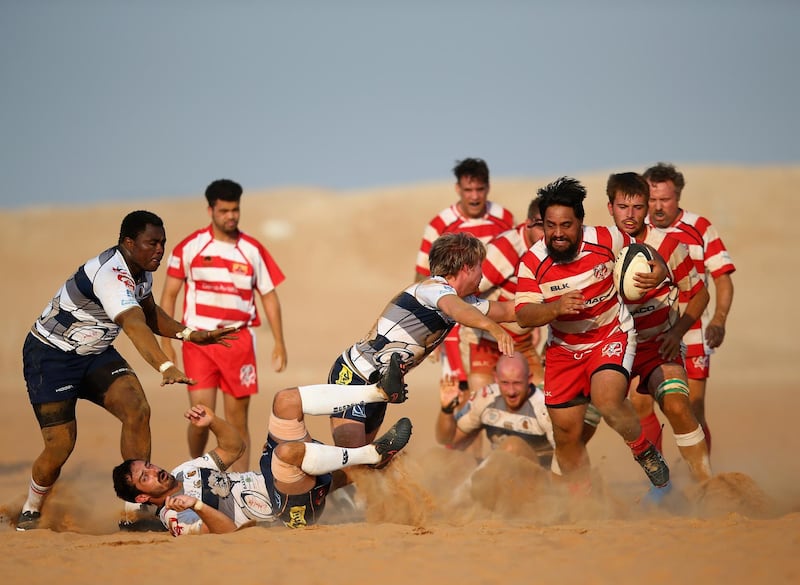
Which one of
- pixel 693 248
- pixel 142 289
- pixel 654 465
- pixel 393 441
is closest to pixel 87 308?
pixel 142 289

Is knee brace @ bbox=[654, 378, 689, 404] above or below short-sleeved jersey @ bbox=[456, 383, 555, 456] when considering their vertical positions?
above

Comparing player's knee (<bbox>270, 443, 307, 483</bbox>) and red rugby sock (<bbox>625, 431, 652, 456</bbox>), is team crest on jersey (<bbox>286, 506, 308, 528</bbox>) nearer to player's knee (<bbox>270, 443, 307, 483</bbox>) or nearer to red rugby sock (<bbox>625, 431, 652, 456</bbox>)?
player's knee (<bbox>270, 443, 307, 483</bbox>)

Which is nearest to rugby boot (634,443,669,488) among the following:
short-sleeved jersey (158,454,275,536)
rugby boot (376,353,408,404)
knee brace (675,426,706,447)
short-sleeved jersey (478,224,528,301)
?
knee brace (675,426,706,447)

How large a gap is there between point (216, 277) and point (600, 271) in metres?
3.92

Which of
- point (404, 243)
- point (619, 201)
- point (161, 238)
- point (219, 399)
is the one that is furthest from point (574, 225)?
point (404, 243)

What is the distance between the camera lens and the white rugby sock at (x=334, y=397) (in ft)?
21.8

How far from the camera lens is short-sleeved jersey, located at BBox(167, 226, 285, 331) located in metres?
9.27

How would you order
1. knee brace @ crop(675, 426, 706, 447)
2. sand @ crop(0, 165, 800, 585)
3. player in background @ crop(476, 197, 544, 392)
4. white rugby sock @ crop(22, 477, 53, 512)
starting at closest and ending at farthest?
sand @ crop(0, 165, 800, 585) → knee brace @ crop(675, 426, 706, 447) → white rugby sock @ crop(22, 477, 53, 512) → player in background @ crop(476, 197, 544, 392)

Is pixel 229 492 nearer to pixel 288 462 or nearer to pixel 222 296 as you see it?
pixel 288 462

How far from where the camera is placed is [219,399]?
61.8 feet

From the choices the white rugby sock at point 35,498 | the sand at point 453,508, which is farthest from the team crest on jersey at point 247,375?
the white rugby sock at point 35,498

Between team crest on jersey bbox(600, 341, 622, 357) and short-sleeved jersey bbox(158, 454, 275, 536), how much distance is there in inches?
102

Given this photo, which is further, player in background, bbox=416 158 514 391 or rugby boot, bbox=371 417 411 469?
player in background, bbox=416 158 514 391

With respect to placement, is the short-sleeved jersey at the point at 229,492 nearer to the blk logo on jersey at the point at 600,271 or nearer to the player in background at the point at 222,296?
the player in background at the point at 222,296
